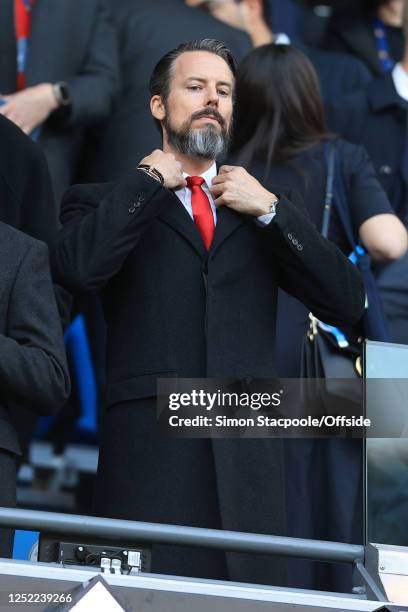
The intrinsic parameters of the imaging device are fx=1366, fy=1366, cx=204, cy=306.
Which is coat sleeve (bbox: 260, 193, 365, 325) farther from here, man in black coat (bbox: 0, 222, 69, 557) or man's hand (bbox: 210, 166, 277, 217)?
man in black coat (bbox: 0, 222, 69, 557)

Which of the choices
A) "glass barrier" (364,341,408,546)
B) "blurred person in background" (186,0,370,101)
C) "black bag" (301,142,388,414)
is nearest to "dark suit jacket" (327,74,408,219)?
"blurred person in background" (186,0,370,101)

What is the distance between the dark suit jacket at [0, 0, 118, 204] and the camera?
534cm

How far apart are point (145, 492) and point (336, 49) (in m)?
3.94

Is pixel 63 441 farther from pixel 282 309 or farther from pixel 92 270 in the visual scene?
pixel 92 270

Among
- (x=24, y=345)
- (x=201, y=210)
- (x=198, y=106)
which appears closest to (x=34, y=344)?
(x=24, y=345)

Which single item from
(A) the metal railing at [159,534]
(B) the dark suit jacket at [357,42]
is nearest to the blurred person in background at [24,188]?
(A) the metal railing at [159,534]

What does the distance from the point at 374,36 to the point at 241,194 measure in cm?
342

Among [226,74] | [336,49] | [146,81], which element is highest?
[336,49]

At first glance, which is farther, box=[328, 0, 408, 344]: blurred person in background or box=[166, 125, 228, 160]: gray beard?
box=[328, 0, 408, 344]: blurred person in background

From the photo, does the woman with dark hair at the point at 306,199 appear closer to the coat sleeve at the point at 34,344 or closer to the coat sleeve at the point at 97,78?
the coat sleeve at the point at 97,78

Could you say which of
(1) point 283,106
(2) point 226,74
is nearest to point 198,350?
(2) point 226,74

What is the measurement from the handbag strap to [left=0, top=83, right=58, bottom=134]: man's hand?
3.88ft

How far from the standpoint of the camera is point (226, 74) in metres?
4.07

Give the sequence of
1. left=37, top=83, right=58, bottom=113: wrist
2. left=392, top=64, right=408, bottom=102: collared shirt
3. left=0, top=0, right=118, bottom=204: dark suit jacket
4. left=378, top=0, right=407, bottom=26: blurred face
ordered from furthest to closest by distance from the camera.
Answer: left=378, top=0, right=407, bottom=26: blurred face < left=392, top=64, right=408, bottom=102: collared shirt < left=0, top=0, right=118, bottom=204: dark suit jacket < left=37, top=83, right=58, bottom=113: wrist
